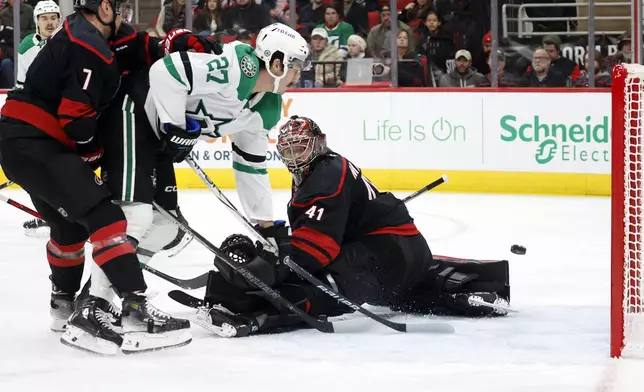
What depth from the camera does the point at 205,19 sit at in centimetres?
842

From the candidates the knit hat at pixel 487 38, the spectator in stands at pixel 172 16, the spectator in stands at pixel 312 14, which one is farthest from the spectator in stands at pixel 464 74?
the spectator in stands at pixel 172 16

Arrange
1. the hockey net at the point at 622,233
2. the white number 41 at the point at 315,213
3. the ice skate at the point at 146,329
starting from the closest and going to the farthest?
the hockey net at the point at 622,233 < the ice skate at the point at 146,329 < the white number 41 at the point at 315,213

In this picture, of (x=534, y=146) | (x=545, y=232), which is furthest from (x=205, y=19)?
(x=545, y=232)

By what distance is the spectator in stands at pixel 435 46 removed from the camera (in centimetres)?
796

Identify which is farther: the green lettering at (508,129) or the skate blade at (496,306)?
the green lettering at (508,129)

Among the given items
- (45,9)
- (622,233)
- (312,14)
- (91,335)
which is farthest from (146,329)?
(312,14)

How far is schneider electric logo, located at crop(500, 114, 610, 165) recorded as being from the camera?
740cm

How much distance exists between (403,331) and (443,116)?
437 centimetres

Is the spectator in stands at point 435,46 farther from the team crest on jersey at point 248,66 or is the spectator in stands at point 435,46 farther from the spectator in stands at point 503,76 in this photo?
the team crest on jersey at point 248,66

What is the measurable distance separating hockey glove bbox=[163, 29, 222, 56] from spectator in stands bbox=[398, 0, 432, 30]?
4354 millimetres

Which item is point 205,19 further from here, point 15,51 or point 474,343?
point 474,343

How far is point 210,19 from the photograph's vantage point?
8.42 m

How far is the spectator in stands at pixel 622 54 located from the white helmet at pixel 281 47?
424 centimetres

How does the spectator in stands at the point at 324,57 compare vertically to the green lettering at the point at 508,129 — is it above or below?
above
